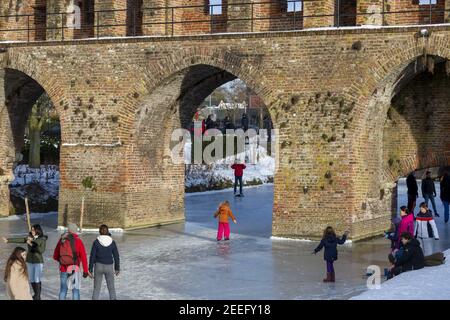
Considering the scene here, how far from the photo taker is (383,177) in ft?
72.8

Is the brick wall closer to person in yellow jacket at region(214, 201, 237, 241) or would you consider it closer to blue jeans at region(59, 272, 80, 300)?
person in yellow jacket at region(214, 201, 237, 241)

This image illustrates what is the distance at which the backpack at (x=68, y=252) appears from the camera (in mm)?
12648

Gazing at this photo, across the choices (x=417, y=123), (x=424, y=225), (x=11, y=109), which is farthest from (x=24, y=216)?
(x=424, y=225)

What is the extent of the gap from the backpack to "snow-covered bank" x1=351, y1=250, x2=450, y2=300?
4.16 meters

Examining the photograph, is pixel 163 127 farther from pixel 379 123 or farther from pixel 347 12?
pixel 379 123

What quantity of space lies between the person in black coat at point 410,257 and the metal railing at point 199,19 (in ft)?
24.8

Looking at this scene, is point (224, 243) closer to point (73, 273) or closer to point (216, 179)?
point (73, 273)

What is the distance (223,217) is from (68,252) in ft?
27.2

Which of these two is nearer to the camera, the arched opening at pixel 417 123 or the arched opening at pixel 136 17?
the arched opening at pixel 417 123

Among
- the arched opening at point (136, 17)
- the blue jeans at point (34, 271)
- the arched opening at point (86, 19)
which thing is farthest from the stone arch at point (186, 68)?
the blue jeans at point (34, 271)

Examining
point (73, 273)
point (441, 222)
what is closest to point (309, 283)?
point (73, 273)

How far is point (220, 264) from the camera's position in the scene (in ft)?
57.1

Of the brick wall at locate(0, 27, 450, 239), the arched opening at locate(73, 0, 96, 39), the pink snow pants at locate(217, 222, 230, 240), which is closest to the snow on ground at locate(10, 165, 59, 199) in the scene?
the brick wall at locate(0, 27, 450, 239)

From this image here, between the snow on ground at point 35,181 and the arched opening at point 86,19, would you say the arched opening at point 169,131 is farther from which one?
the snow on ground at point 35,181
